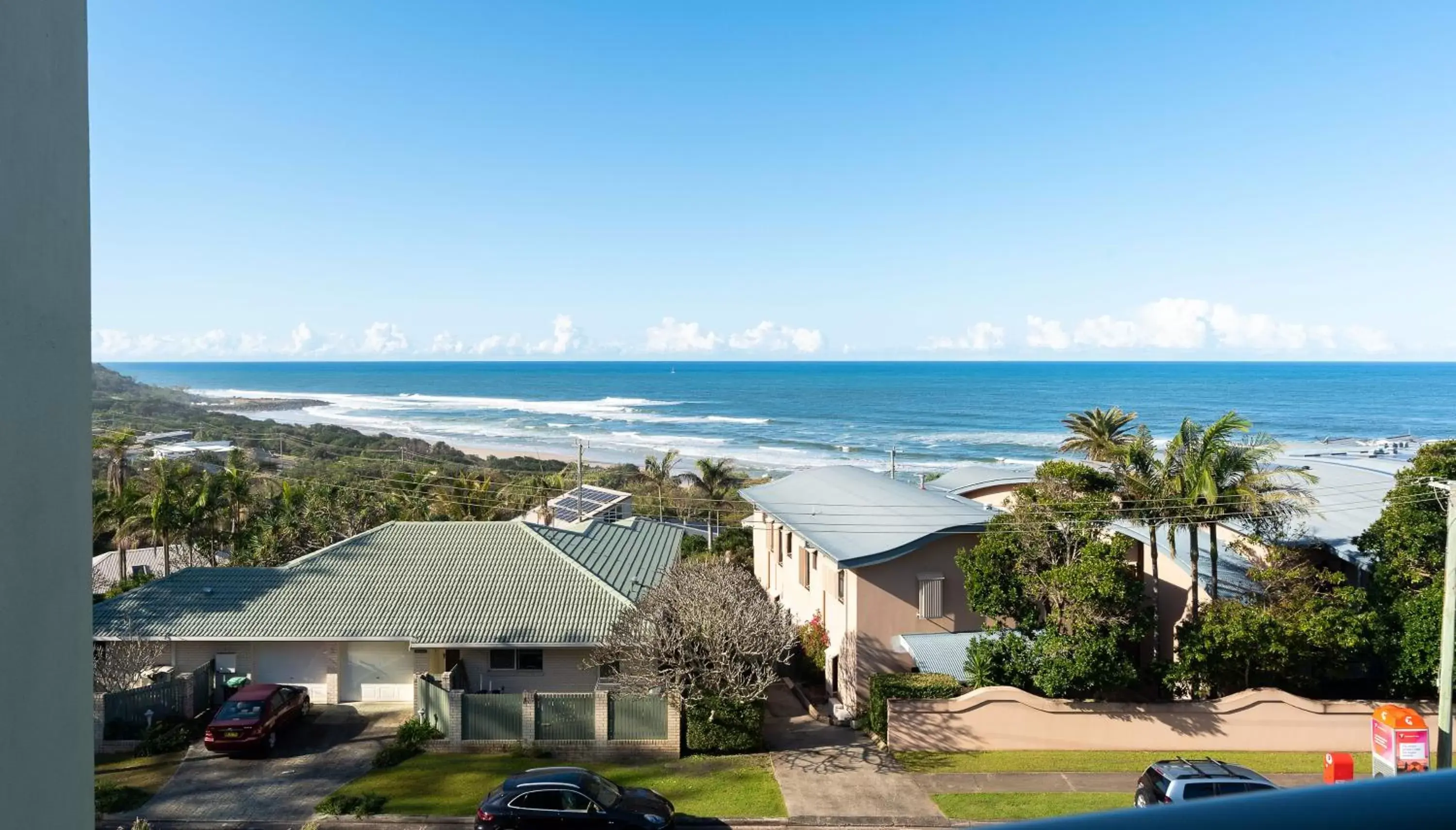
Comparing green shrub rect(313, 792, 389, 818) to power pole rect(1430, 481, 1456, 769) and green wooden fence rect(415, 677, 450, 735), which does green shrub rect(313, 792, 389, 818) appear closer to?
green wooden fence rect(415, 677, 450, 735)

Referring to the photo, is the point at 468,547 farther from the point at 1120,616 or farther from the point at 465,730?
the point at 1120,616

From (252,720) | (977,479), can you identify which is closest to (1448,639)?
(977,479)

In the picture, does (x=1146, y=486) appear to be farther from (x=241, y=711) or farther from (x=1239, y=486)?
(x=241, y=711)

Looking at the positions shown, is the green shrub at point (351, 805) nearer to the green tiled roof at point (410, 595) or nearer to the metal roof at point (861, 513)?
the green tiled roof at point (410, 595)

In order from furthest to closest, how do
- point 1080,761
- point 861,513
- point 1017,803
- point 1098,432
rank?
1. point 861,513
2. point 1098,432
3. point 1080,761
4. point 1017,803

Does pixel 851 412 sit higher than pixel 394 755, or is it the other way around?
pixel 851 412

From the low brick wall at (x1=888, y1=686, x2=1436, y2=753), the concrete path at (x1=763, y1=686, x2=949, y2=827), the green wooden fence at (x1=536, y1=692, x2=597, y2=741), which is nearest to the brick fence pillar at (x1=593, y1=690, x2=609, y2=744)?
the green wooden fence at (x1=536, y1=692, x2=597, y2=741)
